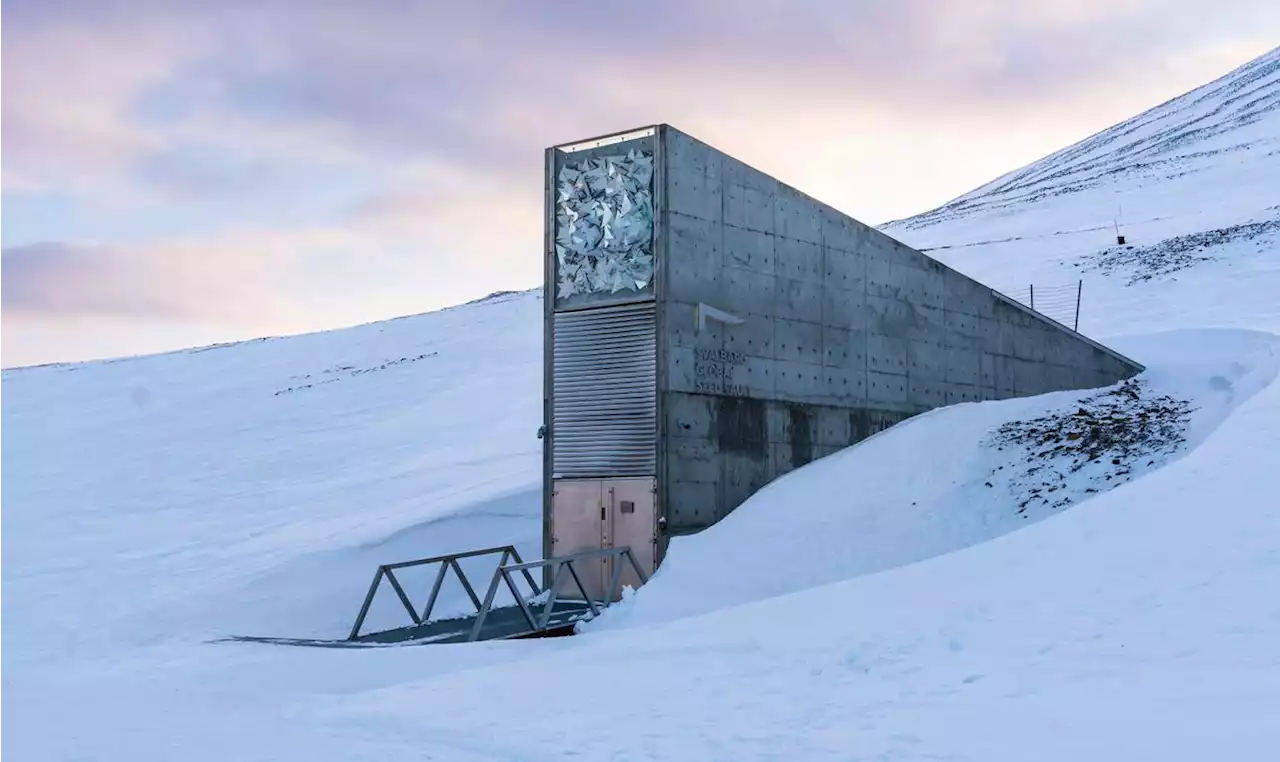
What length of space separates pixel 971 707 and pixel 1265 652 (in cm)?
207

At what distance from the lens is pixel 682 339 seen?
17.8 meters

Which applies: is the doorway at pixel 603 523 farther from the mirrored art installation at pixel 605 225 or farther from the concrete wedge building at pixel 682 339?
the mirrored art installation at pixel 605 225

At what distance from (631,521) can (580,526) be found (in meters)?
1.00

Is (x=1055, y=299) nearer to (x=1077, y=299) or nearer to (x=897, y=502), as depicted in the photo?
(x=1077, y=299)

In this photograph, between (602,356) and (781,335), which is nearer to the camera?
(602,356)

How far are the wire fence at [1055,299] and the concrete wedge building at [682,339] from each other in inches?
610

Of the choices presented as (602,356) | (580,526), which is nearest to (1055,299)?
(602,356)

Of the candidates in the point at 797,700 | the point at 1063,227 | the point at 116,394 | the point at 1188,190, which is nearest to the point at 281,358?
the point at 116,394

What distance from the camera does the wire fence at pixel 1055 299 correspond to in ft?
114

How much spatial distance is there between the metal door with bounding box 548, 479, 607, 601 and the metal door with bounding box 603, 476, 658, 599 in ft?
0.53

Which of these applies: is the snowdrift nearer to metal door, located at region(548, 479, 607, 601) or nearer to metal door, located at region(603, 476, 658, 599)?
metal door, located at region(603, 476, 658, 599)

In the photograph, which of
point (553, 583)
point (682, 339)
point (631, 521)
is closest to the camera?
point (553, 583)

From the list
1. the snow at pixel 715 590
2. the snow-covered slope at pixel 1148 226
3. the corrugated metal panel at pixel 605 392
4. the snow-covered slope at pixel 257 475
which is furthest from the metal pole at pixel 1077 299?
the corrugated metal panel at pixel 605 392

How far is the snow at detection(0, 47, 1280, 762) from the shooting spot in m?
9.23
